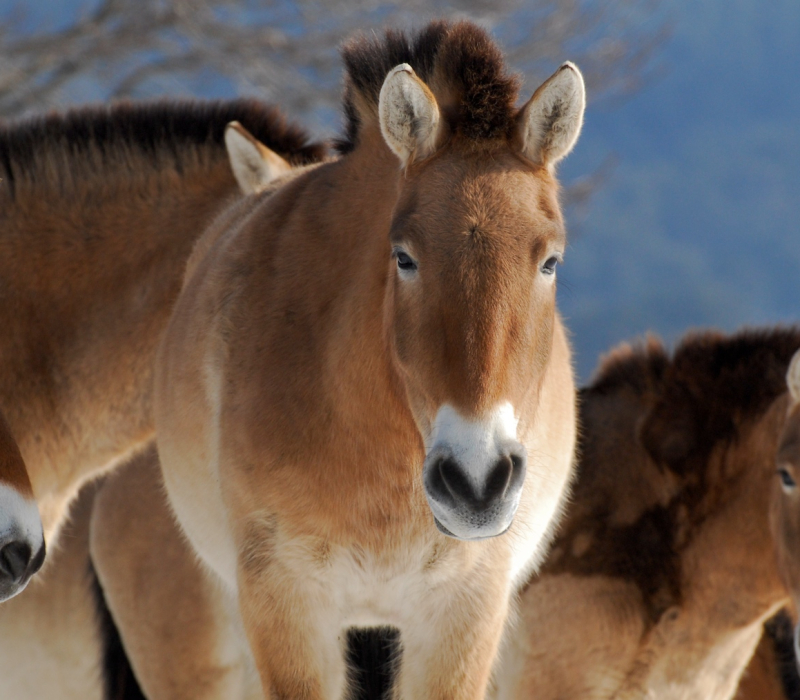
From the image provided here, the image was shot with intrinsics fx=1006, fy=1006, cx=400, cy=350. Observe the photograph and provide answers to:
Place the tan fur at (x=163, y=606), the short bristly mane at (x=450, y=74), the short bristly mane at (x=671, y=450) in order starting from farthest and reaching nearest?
the short bristly mane at (x=671, y=450)
the tan fur at (x=163, y=606)
the short bristly mane at (x=450, y=74)

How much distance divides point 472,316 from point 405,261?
22 cm

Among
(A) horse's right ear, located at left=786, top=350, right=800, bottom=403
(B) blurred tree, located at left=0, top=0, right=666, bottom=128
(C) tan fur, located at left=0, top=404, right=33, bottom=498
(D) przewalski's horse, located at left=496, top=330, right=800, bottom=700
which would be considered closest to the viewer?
(C) tan fur, located at left=0, top=404, right=33, bottom=498

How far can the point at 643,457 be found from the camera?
4.50 meters

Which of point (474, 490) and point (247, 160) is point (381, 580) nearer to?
point (474, 490)

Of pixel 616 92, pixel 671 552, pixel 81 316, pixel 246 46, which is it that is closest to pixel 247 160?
pixel 81 316

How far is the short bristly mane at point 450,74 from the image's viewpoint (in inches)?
93.7

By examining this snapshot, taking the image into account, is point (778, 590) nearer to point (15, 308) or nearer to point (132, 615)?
point (132, 615)

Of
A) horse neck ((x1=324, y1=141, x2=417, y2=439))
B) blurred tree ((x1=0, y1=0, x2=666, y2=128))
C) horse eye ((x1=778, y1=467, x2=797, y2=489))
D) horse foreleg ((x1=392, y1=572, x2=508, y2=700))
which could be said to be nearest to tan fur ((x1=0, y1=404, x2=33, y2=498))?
horse neck ((x1=324, y1=141, x2=417, y2=439))

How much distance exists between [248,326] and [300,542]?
61 cm

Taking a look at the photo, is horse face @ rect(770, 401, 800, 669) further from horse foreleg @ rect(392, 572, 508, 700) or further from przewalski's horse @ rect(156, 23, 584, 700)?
horse foreleg @ rect(392, 572, 508, 700)

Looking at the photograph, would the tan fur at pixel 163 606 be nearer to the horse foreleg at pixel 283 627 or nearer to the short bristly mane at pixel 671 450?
the horse foreleg at pixel 283 627

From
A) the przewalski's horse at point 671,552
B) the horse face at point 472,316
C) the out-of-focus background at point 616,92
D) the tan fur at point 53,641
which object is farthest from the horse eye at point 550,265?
the tan fur at point 53,641

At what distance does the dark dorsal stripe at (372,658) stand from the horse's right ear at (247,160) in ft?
5.53

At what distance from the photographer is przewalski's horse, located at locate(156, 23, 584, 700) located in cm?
214
